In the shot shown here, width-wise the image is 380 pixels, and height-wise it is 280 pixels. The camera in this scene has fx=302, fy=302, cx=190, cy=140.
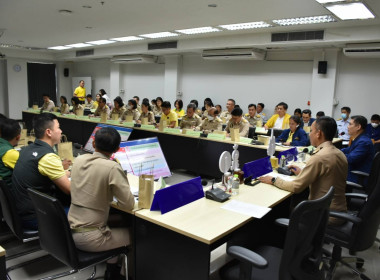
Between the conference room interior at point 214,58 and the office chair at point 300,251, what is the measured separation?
2.56ft

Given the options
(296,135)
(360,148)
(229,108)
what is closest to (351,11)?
(296,135)

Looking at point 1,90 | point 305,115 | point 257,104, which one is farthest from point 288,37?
point 1,90

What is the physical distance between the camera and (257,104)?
8.47m

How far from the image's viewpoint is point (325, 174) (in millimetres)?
2254

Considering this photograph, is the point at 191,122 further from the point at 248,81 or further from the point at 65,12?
the point at 248,81

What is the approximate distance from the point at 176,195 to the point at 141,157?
174 centimetres

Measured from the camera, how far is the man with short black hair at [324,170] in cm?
224

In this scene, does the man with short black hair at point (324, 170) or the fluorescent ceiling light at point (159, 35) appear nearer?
the man with short black hair at point (324, 170)

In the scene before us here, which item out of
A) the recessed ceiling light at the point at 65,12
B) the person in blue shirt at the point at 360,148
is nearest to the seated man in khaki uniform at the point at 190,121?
the recessed ceiling light at the point at 65,12

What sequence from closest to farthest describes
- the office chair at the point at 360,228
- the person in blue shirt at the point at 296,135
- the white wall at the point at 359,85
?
the office chair at the point at 360,228, the person in blue shirt at the point at 296,135, the white wall at the point at 359,85

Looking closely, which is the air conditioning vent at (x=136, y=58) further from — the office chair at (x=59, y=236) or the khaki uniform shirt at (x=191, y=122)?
the office chair at (x=59, y=236)

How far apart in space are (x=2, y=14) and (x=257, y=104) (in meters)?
6.23

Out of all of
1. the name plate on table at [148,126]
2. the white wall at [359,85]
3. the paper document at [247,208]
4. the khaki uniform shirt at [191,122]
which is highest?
the white wall at [359,85]

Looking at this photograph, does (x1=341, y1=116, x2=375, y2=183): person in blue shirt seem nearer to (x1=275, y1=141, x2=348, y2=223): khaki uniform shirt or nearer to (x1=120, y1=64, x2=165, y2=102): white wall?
(x1=275, y1=141, x2=348, y2=223): khaki uniform shirt
